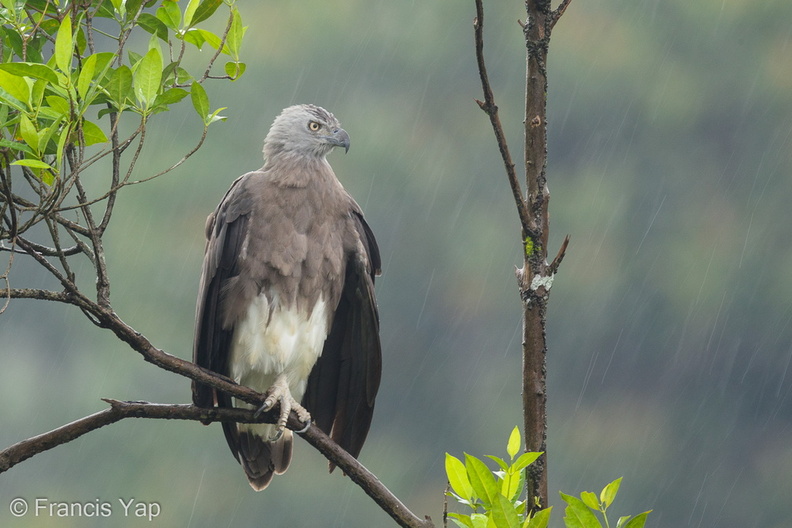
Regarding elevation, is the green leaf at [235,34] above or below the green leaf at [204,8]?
below

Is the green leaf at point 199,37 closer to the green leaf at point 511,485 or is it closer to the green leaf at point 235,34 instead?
the green leaf at point 235,34

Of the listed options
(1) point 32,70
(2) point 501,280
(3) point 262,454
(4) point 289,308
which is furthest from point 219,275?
(2) point 501,280

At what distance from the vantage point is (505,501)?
171 centimetres

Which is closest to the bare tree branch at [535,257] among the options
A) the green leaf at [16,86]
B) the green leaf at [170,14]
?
the green leaf at [170,14]

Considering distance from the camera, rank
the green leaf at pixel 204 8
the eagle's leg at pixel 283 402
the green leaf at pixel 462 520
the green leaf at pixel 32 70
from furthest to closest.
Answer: the eagle's leg at pixel 283 402 < the green leaf at pixel 204 8 < the green leaf at pixel 462 520 < the green leaf at pixel 32 70

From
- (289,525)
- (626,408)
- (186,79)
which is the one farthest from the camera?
(626,408)

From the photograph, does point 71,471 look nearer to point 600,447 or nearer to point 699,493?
point 600,447

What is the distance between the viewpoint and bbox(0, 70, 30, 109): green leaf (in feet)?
5.62

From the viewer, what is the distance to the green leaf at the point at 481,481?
1801mm

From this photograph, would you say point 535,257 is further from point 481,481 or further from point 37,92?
point 37,92

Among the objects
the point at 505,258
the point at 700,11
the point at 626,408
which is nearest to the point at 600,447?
the point at 626,408

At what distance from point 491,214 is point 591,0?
19.1 ft

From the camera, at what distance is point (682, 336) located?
18641 millimetres

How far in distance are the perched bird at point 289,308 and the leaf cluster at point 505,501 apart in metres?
1.29
